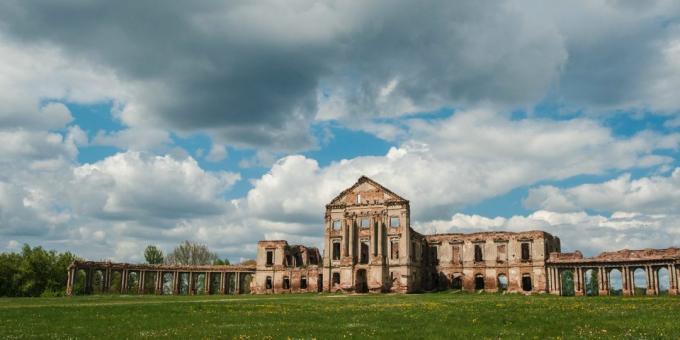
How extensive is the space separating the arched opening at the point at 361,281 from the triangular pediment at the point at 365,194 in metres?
7.63

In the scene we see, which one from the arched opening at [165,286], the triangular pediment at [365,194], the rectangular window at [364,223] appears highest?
the triangular pediment at [365,194]

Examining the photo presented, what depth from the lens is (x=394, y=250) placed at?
62.8 metres

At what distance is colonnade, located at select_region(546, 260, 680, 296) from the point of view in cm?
5166

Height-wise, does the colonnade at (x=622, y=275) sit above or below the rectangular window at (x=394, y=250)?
below

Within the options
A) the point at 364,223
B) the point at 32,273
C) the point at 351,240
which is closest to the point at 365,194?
the point at 364,223

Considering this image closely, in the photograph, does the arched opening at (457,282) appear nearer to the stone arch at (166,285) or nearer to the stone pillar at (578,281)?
the stone pillar at (578,281)

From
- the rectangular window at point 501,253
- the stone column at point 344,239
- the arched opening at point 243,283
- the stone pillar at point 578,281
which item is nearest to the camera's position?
the stone pillar at point 578,281

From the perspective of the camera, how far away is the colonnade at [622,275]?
51662 mm

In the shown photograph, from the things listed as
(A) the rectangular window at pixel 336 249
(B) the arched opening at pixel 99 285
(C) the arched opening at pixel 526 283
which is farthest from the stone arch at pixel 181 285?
(C) the arched opening at pixel 526 283

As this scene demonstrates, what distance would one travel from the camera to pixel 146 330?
685 inches

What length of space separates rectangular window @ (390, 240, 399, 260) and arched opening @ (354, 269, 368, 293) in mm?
3580

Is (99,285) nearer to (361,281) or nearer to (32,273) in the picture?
(32,273)

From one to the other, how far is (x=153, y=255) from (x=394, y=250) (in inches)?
1932

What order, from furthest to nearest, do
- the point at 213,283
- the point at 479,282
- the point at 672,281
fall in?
1. the point at 213,283
2. the point at 479,282
3. the point at 672,281
